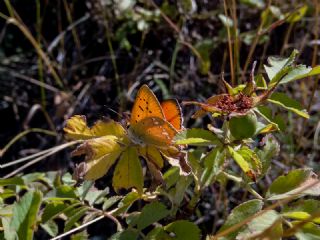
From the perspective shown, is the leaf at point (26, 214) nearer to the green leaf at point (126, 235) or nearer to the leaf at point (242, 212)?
the green leaf at point (126, 235)

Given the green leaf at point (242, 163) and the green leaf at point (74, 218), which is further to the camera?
the green leaf at point (74, 218)

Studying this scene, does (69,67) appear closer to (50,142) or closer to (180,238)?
(50,142)

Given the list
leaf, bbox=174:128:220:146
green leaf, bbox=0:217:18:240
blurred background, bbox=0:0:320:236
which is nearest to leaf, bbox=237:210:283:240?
leaf, bbox=174:128:220:146

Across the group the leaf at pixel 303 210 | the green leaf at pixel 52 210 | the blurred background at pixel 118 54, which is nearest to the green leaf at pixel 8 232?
the green leaf at pixel 52 210

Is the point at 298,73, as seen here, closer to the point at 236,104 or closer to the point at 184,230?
the point at 236,104

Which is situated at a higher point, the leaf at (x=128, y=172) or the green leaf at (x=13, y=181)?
the leaf at (x=128, y=172)

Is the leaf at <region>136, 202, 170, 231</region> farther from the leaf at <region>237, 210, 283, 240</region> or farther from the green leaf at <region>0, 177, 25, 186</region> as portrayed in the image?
the green leaf at <region>0, 177, 25, 186</region>

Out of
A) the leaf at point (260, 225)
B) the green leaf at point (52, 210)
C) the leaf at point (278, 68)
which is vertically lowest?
the green leaf at point (52, 210)
